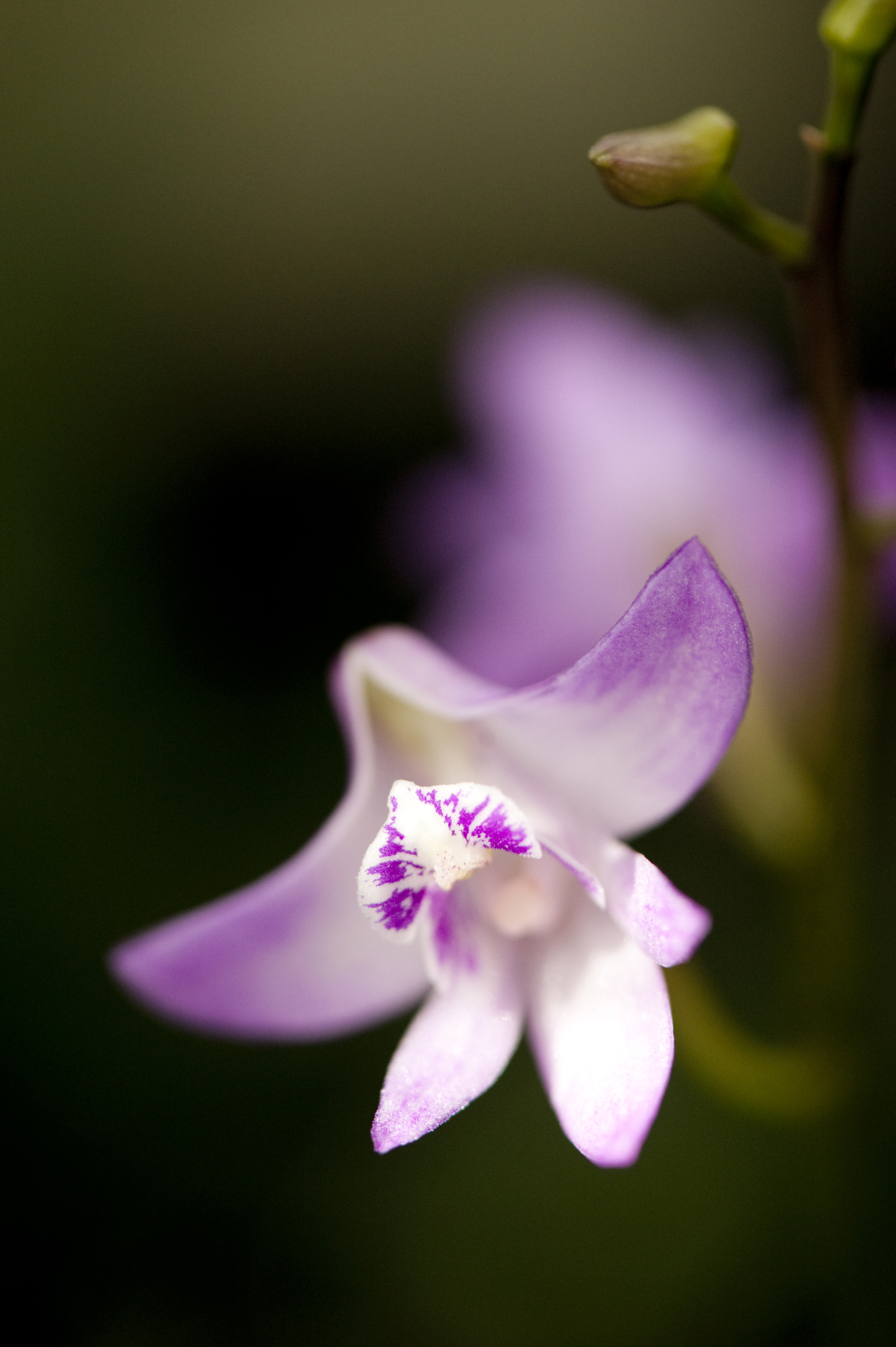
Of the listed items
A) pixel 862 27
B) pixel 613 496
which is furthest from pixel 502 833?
pixel 613 496

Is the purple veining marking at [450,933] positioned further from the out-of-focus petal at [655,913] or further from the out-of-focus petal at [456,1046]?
the out-of-focus petal at [655,913]

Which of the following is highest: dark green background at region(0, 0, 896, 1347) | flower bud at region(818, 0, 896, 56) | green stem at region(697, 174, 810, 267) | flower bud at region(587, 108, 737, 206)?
flower bud at region(818, 0, 896, 56)

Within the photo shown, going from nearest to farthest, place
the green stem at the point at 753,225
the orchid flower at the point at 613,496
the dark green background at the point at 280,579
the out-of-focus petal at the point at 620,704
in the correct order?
the out-of-focus petal at the point at 620,704, the green stem at the point at 753,225, the orchid flower at the point at 613,496, the dark green background at the point at 280,579

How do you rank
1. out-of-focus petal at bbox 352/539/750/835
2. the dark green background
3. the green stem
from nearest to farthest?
1. out-of-focus petal at bbox 352/539/750/835
2. the green stem
3. the dark green background

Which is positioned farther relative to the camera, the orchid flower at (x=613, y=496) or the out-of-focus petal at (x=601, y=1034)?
the orchid flower at (x=613, y=496)

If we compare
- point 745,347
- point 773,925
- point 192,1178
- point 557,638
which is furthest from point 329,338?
point 192,1178

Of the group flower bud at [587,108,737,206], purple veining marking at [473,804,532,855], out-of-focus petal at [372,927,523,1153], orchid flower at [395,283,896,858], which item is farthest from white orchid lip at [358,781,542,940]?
orchid flower at [395,283,896,858]

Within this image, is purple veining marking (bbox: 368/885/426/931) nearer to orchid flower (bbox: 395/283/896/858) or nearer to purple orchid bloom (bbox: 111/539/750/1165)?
purple orchid bloom (bbox: 111/539/750/1165)

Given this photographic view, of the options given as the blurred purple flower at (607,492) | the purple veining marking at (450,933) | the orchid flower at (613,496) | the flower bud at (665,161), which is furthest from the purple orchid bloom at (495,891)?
the blurred purple flower at (607,492)
